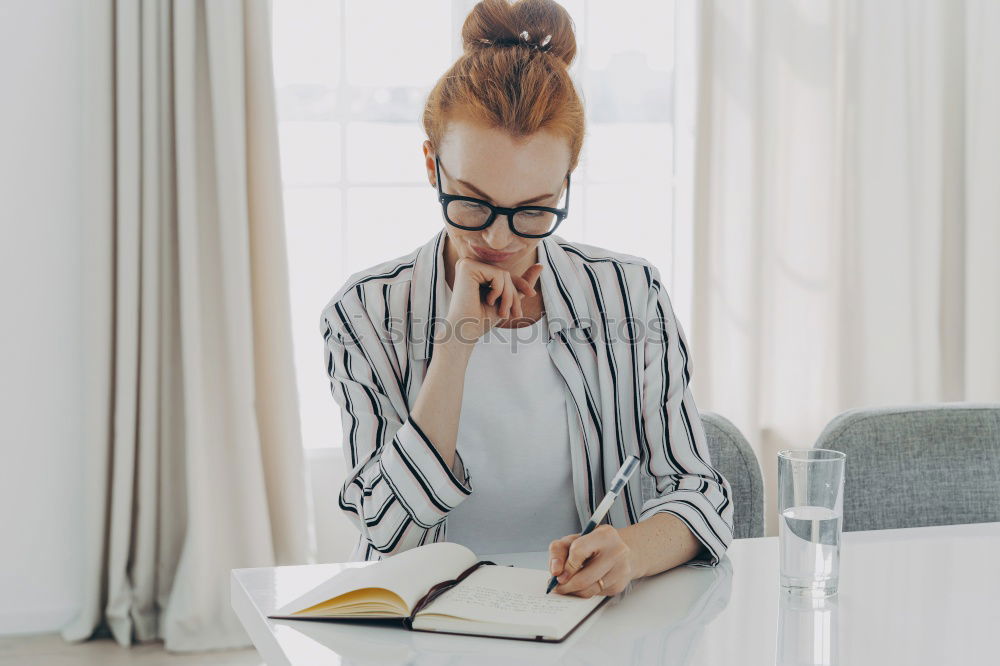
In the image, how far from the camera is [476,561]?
3.58 ft

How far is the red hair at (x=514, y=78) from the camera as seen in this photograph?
49.3 inches

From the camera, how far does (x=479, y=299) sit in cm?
131

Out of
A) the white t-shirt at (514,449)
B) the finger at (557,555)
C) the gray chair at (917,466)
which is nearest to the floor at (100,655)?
the white t-shirt at (514,449)

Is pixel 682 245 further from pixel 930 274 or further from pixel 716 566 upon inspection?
pixel 716 566

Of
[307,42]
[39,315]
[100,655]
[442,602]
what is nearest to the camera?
[442,602]

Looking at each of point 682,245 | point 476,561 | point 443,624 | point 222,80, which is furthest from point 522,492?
point 682,245

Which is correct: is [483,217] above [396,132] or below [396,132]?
below

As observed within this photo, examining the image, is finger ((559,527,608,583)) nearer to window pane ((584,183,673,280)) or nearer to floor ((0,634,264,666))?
floor ((0,634,264,666))

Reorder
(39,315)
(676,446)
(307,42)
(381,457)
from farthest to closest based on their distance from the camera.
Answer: (307,42), (39,315), (676,446), (381,457)

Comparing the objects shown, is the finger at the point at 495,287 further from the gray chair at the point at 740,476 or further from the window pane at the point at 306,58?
the window pane at the point at 306,58

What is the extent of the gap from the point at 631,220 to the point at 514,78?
1852 mm

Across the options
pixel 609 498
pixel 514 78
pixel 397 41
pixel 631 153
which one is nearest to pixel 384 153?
pixel 397 41

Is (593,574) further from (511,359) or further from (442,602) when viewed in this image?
(511,359)

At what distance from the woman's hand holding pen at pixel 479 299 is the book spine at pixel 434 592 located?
345mm
